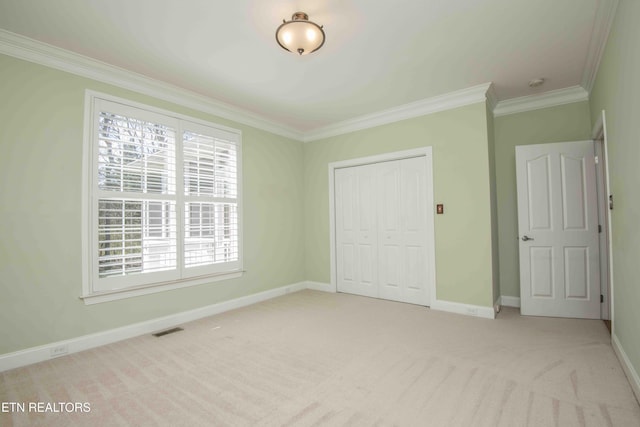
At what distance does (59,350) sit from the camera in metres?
2.69

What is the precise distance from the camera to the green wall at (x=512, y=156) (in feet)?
12.6

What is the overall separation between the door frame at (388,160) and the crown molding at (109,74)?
1603 mm

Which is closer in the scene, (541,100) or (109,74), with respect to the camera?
(109,74)

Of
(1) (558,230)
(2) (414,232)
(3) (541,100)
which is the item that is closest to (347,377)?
(2) (414,232)

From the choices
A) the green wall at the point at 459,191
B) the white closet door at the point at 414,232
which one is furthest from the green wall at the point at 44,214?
the green wall at the point at 459,191

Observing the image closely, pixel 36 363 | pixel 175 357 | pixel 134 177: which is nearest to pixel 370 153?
pixel 134 177

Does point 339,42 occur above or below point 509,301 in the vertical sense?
above

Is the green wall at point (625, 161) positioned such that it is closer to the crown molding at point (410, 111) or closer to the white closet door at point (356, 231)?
the crown molding at point (410, 111)

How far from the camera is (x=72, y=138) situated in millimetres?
2820

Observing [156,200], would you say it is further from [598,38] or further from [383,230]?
[598,38]

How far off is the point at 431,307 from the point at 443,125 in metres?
2.41

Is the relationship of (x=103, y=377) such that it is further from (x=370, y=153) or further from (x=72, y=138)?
(x=370, y=153)

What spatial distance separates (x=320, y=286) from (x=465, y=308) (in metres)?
2.29

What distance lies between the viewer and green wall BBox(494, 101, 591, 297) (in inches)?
151
